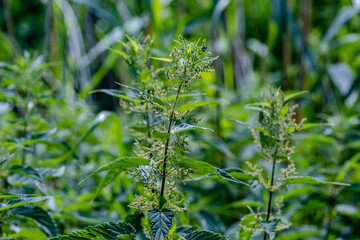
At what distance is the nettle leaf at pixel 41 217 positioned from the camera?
2.65ft

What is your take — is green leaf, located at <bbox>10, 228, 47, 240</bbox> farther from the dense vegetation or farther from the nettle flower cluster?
the nettle flower cluster

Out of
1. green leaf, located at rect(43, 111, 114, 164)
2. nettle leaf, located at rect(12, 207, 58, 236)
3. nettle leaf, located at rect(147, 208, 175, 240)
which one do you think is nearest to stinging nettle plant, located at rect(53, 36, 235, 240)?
nettle leaf, located at rect(147, 208, 175, 240)

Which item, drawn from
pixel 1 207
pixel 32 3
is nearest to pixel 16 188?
pixel 1 207

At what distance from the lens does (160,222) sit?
589mm

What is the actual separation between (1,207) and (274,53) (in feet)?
10.1

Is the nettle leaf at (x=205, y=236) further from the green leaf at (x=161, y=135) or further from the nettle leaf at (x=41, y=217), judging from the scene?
the nettle leaf at (x=41, y=217)

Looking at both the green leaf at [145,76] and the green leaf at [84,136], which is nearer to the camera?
the green leaf at [145,76]

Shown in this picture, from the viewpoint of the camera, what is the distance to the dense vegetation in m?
0.64

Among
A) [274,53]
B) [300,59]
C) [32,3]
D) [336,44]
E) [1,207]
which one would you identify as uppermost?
[32,3]

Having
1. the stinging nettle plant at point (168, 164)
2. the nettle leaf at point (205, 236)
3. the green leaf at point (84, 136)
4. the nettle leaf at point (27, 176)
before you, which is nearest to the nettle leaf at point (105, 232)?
the stinging nettle plant at point (168, 164)

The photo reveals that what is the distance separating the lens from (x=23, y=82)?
1.07m

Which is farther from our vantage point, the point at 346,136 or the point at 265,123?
the point at 346,136

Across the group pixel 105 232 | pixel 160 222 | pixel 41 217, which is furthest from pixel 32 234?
pixel 160 222

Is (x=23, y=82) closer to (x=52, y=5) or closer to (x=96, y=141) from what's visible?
(x=96, y=141)
